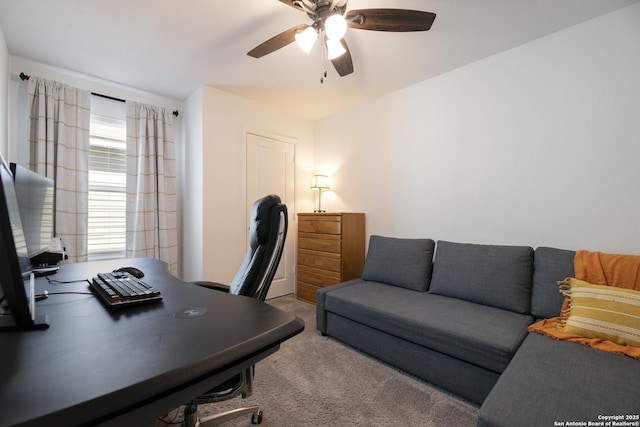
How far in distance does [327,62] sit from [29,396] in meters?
2.64

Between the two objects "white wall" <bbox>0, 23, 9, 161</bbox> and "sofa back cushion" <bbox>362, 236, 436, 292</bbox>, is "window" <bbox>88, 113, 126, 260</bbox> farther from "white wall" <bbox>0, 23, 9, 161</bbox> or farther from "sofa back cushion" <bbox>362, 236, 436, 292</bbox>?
"sofa back cushion" <bbox>362, 236, 436, 292</bbox>

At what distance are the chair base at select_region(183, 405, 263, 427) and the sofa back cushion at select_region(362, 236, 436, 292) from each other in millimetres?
1542

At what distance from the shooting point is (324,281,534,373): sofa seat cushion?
4.81 feet

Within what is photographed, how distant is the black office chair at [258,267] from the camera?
3.38 ft

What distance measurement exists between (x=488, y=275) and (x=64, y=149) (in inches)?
153

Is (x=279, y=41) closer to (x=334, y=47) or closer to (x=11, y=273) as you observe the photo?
(x=334, y=47)

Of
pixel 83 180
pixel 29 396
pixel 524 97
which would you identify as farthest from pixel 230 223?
pixel 524 97

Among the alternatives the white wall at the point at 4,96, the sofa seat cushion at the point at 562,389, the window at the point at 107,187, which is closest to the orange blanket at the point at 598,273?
the sofa seat cushion at the point at 562,389

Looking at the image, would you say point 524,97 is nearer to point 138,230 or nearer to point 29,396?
point 29,396

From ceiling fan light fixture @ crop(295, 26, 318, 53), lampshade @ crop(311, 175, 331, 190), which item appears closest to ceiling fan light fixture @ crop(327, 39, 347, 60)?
ceiling fan light fixture @ crop(295, 26, 318, 53)

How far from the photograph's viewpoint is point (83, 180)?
261cm

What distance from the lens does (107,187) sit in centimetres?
284

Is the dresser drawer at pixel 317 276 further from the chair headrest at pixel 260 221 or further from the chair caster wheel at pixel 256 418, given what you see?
the chair headrest at pixel 260 221

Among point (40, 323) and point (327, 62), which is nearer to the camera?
point (40, 323)
